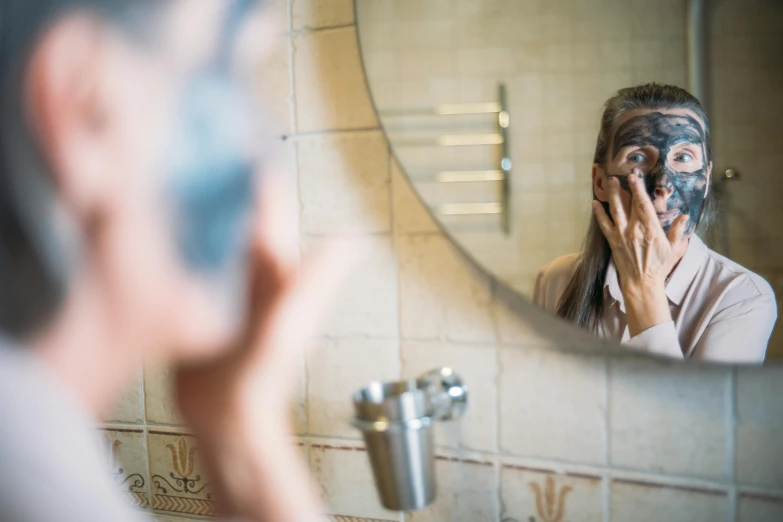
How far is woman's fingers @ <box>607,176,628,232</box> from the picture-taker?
2.45 ft

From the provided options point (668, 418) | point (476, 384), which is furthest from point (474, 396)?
point (668, 418)

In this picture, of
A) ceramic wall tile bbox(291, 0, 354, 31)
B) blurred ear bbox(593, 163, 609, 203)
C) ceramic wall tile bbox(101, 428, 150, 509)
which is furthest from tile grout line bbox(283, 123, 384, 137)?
ceramic wall tile bbox(101, 428, 150, 509)

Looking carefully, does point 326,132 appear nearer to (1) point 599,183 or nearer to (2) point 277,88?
(2) point 277,88

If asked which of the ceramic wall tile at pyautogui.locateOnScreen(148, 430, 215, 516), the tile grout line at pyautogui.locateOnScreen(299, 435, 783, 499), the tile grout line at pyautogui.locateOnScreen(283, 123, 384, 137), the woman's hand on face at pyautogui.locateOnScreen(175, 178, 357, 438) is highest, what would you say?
the tile grout line at pyautogui.locateOnScreen(283, 123, 384, 137)

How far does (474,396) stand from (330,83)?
0.46 metres

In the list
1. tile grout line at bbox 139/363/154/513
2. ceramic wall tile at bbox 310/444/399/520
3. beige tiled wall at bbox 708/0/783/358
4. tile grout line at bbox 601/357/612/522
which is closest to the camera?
beige tiled wall at bbox 708/0/783/358

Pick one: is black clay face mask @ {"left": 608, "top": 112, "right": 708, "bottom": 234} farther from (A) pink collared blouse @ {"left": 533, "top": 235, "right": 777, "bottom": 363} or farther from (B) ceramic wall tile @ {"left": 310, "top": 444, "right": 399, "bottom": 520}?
(B) ceramic wall tile @ {"left": 310, "top": 444, "right": 399, "bottom": 520}

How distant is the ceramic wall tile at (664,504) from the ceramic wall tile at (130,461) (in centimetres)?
70

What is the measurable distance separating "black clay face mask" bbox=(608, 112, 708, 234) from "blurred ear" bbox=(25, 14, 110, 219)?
0.73 metres

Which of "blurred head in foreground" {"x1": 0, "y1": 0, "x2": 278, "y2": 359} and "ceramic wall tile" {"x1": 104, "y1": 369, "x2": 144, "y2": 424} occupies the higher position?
"blurred head in foreground" {"x1": 0, "y1": 0, "x2": 278, "y2": 359}

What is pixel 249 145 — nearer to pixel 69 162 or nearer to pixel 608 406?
pixel 69 162

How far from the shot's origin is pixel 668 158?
0.73 m

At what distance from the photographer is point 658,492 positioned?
79 cm

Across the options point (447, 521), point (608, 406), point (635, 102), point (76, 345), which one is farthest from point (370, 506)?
point (635, 102)
